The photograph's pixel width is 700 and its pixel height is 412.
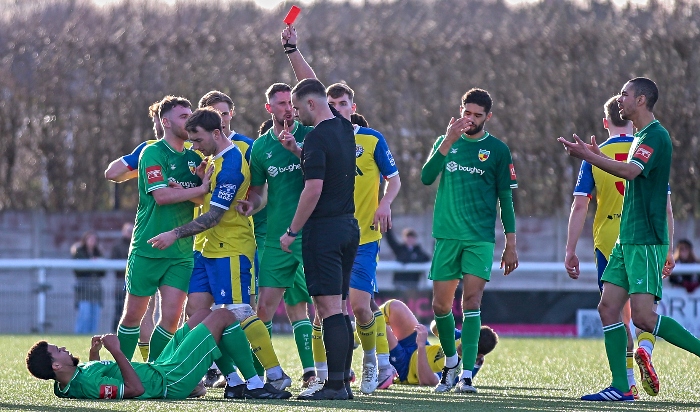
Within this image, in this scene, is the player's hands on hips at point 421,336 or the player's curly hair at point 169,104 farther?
the player's hands on hips at point 421,336

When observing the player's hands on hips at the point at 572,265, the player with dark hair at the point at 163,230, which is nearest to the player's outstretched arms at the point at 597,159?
the player's hands on hips at the point at 572,265

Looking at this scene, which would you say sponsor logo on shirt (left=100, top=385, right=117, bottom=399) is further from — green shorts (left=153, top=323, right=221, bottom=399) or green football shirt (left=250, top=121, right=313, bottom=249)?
green football shirt (left=250, top=121, right=313, bottom=249)

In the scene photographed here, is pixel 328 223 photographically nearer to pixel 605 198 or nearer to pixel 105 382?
pixel 105 382

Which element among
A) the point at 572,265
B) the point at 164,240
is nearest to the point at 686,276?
the point at 572,265

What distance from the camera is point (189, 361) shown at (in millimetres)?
8477

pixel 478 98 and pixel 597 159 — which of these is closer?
pixel 597 159

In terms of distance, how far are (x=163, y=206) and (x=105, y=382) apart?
1554 mm

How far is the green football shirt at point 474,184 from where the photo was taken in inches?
395

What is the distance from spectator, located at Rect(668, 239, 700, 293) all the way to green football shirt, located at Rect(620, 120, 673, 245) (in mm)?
11585

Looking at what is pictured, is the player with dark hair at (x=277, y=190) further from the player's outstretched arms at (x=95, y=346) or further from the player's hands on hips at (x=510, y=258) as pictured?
the player's hands on hips at (x=510, y=258)

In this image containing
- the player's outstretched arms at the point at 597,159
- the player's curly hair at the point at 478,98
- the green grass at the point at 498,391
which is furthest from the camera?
the player's curly hair at the point at 478,98

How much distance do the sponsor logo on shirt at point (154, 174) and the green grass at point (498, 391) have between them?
65.4 inches

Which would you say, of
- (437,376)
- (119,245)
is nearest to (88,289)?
(119,245)

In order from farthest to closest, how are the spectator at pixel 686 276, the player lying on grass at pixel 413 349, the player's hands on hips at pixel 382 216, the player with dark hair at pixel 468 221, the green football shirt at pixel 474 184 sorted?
the spectator at pixel 686 276 → the player lying on grass at pixel 413 349 → the green football shirt at pixel 474 184 → the player with dark hair at pixel 468 221 → the player's hands on hips at pixel 382 216
